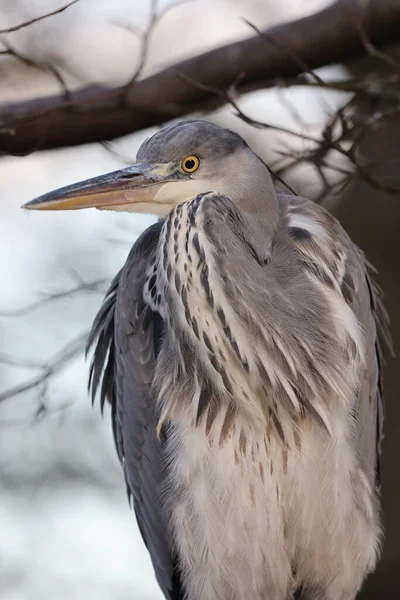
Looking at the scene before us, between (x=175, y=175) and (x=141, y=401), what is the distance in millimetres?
697

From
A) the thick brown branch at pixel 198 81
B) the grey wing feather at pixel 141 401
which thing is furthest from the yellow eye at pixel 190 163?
the thick brown branch at pixel 198 81

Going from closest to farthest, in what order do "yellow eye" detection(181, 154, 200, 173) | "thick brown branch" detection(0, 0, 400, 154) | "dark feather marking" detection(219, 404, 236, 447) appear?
"dark feather marking" detection(219, 404, 236, 447), "yellow eye" detection(181, 154, 200, 173), "thick brown branch" detection(0, 0, 400, 154)

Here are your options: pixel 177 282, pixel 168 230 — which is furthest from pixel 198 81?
pixel 177 282

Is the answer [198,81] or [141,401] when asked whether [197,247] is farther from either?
[198,81]

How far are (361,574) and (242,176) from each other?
1.25 meters

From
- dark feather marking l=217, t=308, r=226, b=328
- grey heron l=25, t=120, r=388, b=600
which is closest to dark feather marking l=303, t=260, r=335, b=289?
grey heron l=25, t=120, r=388, b=600

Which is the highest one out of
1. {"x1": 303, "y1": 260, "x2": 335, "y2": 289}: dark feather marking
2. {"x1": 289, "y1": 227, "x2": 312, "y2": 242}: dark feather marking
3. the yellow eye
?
the yellow eye

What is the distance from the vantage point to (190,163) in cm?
267

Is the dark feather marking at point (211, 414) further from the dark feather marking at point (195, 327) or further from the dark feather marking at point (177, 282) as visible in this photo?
the dark feather marking at point (177, 282)

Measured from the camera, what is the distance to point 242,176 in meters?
2.68

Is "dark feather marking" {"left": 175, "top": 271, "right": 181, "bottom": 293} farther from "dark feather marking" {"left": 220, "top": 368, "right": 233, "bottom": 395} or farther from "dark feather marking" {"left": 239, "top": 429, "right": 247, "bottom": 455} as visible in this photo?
"dark feather marking" {"left": 239, "top": 429, "right": 247, "bottom": 455}

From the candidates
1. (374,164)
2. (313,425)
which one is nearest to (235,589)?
(313,425)

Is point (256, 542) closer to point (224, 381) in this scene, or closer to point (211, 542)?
point (211, 542)

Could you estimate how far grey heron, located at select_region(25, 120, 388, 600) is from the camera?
248 cm
